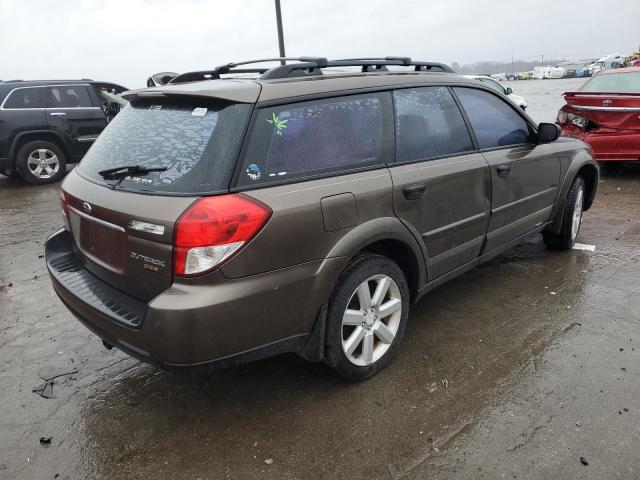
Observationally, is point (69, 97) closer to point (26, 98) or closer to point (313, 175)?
point (26, 98)

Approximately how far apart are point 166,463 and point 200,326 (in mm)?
696

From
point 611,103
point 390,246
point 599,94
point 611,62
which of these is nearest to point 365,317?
point 390,246

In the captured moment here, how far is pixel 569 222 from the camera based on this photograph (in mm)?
4504

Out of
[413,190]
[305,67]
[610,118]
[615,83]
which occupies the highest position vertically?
[305,67]

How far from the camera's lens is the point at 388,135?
2.83m

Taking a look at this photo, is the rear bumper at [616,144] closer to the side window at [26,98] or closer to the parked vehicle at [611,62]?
the side window at [26,98]

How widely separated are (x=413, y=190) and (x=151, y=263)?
1450 mm

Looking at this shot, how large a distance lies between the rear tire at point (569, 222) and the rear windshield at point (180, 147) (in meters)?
3.31

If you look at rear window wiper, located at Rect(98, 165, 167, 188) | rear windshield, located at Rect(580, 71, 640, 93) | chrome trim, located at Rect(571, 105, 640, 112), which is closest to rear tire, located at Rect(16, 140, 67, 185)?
rear window wiper, located at Rect(98, 165, 167, 188)

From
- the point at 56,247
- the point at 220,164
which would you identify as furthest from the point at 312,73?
the point at 56,247

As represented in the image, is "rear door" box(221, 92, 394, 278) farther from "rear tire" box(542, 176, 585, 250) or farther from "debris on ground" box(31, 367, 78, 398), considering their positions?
"rear tire" box(542, 176, 585, 250)

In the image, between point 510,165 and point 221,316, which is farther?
point 510,165

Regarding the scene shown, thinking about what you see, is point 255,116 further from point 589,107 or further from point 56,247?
point 589,107

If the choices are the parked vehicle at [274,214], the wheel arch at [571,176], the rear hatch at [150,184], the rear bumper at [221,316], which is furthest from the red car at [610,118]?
the rear hatch at [150,184]
